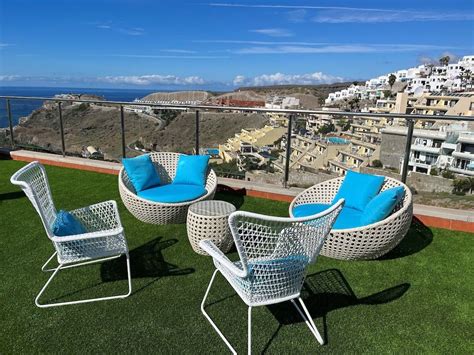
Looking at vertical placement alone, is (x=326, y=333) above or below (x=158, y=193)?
below

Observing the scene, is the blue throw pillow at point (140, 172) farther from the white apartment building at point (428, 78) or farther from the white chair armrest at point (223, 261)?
the white apartment building at point (428, 78)

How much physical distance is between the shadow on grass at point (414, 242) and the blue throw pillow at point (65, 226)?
273cm

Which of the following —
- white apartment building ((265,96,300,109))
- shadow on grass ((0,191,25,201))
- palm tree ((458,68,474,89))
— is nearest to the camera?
shadow on grass ((0,191,25,201))

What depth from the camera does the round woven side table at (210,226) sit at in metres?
3.12

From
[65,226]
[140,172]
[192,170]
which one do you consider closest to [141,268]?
[65,226]

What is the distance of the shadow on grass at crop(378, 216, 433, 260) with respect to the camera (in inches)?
132

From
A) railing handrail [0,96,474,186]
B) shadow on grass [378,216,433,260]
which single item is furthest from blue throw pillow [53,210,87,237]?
railing handrail [0,96,474,186]

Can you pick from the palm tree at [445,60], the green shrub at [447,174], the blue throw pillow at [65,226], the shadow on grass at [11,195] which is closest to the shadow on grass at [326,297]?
the blue throw pillow at [65,226]

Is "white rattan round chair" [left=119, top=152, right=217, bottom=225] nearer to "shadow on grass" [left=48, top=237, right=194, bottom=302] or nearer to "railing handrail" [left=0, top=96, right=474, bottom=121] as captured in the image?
"shadow on grass" [left=48, top=237, right=194, bottom=302]

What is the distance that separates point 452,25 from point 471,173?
5785cm

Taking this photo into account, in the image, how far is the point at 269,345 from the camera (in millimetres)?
2123

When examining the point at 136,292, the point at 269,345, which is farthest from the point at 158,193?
the point at 269,345

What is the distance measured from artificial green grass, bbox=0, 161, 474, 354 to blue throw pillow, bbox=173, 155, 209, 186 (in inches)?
36.9

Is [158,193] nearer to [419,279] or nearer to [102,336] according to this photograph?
[102,336]
